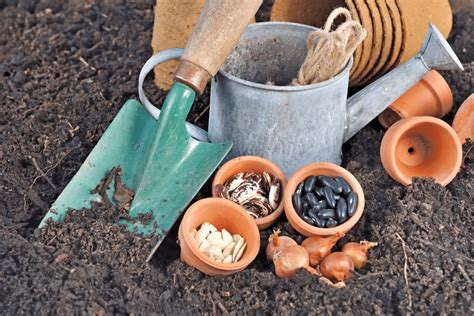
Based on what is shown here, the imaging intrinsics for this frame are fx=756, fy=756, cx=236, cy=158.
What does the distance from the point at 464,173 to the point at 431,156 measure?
10 cm

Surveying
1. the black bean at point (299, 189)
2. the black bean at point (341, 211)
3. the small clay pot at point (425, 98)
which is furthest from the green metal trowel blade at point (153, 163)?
the small clay pot at point (425, 98)

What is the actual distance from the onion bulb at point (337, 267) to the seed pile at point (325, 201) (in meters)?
0.09

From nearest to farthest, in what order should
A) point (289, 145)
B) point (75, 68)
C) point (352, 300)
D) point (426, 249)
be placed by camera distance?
point (352, 300)
point (426, 249)
point (289, 145)
point (75, 68)

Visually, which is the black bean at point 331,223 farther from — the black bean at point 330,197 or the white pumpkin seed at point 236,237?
the white pumpkin seed at point 236,237

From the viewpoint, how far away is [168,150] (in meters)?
1.94

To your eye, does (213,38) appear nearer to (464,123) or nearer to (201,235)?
(201,235)

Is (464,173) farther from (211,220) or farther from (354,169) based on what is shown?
(211,220)

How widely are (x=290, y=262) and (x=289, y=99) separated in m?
0.41

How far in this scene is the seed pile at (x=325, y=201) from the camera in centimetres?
181

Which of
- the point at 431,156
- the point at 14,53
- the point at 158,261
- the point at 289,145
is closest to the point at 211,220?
the point at 158,261

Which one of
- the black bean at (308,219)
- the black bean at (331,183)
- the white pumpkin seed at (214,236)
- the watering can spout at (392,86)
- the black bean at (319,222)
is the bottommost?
the white pumpkin seed at (214,236)

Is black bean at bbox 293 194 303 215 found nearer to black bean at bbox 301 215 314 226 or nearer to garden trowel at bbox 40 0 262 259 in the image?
black bean at bbox 301 215 314 226

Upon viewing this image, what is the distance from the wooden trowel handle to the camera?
1815 mm

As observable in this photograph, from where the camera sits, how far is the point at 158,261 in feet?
6.10
